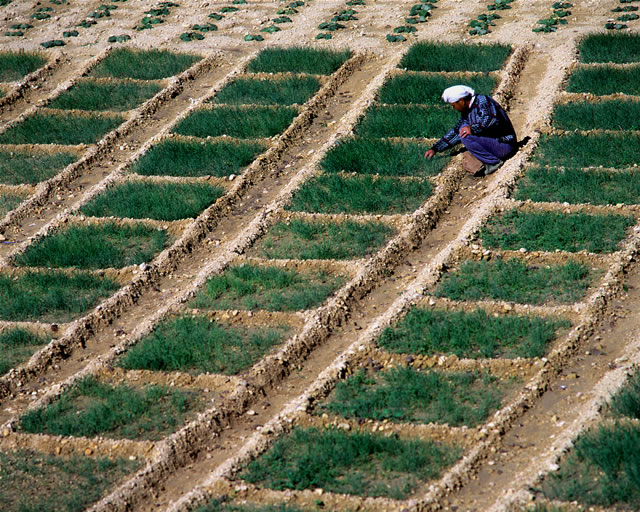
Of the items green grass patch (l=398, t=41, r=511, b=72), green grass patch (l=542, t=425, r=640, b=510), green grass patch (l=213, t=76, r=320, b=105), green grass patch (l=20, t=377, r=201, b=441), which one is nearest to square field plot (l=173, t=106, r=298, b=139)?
green grass patch (l=213, t=76, r=320, b=105)

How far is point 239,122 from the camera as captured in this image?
9.30 m

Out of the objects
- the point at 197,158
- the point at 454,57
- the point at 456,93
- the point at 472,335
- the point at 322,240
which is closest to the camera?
the point at 472,335

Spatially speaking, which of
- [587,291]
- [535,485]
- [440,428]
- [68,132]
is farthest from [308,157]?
[535,485]

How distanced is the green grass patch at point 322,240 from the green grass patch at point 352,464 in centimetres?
217

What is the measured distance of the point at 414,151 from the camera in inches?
330

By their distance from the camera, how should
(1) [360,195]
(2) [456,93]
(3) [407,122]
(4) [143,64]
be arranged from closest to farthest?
(2) [456,93]
(1) [360,195]
(3) [407,122]
(4) [143,64]

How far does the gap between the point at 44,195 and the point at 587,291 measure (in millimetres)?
5121

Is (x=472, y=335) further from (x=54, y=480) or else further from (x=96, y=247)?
(x=96, y=247)

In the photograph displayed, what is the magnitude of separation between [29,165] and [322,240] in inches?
140

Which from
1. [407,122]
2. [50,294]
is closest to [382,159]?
[407,122]

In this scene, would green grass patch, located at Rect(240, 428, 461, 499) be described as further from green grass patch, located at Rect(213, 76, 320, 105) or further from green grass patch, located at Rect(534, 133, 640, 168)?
green grass patch, located at Rect(213, 76, 320, 105)

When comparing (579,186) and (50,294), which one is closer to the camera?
(50,294)

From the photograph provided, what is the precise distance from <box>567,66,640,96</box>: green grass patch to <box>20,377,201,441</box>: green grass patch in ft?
18.7

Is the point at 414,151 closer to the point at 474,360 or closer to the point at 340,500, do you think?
the point at 474,360
